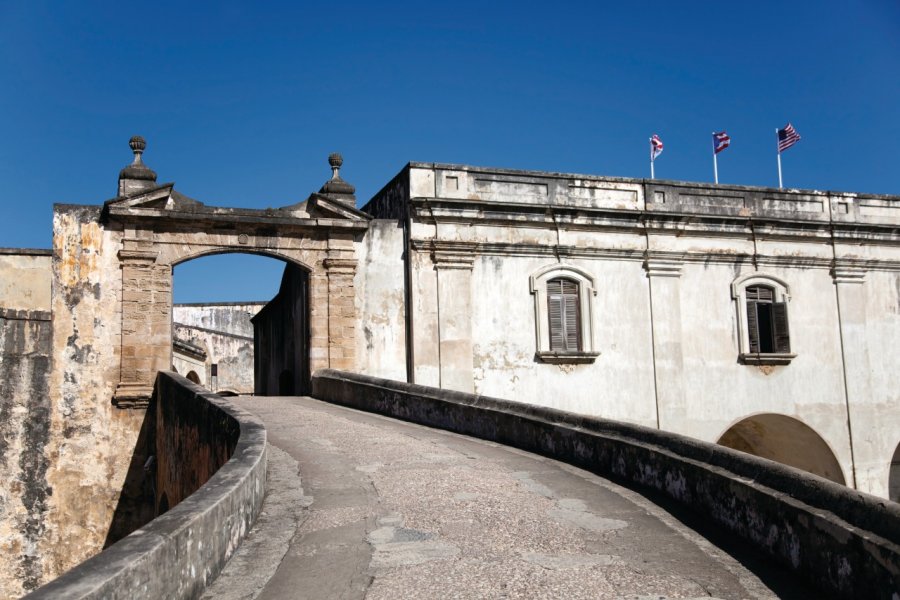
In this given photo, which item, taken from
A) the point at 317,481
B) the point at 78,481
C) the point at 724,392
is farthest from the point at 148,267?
the point at 724,392

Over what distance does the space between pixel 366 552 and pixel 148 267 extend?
37.1 ft

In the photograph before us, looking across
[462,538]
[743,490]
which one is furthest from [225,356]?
[743,490]

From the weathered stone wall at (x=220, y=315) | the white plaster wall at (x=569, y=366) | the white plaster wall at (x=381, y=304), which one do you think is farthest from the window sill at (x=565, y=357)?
the weathered stone wall at (x=220, y=315)

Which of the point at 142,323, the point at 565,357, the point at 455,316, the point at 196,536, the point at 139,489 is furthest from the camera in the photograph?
the point at 565,357

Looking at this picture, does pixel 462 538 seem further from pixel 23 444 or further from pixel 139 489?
pixel 23 444

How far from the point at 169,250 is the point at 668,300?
10496mm

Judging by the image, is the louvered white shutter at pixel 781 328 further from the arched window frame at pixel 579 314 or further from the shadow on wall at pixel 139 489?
the shadow on wall at pixel 139 489

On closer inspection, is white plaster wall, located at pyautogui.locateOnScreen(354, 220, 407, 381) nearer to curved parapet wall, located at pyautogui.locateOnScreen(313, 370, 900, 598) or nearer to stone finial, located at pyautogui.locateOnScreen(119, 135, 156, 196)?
stone finial, located at pyautogui.locateOnScreen(119, 135, 156, 196)

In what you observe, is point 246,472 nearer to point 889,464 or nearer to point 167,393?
point 167,393

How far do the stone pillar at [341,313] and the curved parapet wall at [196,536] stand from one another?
6.55 meters

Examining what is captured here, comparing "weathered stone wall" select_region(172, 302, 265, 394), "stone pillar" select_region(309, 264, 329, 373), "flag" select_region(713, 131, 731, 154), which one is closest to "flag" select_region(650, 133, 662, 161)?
"flag" select_region(713, 131, 731, 154)

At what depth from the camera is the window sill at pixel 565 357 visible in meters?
17.1

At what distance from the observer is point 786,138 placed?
21.1m

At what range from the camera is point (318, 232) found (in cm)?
1609
